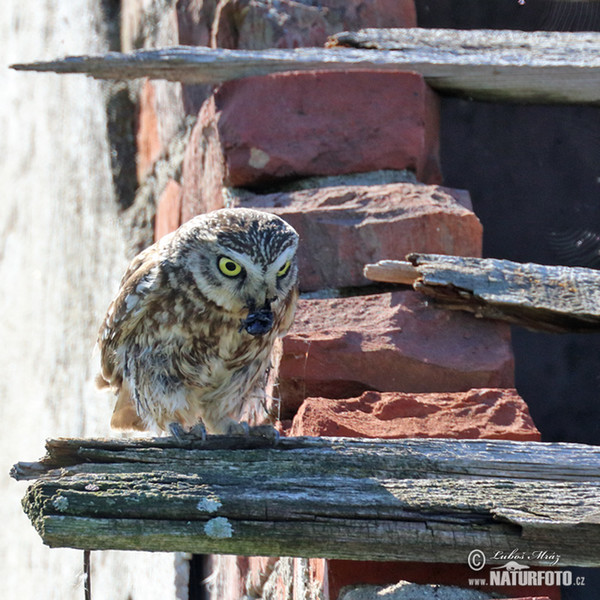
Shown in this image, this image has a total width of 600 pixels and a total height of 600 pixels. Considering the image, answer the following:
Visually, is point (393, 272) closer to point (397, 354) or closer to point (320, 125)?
point (397, 354)

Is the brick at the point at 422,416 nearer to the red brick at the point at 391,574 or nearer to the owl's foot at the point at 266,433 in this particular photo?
the owl's foot at the point at 266,433

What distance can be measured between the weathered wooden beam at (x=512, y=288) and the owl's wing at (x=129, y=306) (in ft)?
2.04

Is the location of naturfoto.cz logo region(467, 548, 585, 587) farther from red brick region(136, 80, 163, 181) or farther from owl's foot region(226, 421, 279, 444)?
red brick region(136, 80, 163, 181)

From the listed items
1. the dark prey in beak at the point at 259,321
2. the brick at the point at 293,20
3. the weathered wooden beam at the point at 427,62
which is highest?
the brick at the point at 293,20

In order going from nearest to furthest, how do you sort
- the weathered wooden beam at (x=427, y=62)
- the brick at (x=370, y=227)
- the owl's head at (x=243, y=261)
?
the owl's head at (x=243, y=261) → the brick at (x=370, y=227) → the weathered wooden beam at (x=427, y=62)

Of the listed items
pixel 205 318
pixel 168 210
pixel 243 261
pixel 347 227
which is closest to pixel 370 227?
pixel 347 227

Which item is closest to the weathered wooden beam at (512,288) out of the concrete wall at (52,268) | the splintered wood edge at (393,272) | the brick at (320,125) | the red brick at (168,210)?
the splintered wood edge at (393,272)

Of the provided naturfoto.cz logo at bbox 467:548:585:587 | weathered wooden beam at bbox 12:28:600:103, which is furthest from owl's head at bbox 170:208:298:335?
naturfoto.cz logo at bbox 467:548:585:587

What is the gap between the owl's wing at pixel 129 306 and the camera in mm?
2645

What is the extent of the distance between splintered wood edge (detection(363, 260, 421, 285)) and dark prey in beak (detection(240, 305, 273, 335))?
0.82ft

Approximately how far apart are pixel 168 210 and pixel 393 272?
120 centimetres

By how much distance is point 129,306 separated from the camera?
267 centimetres

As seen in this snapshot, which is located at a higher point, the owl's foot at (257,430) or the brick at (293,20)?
the brick at (293,20)

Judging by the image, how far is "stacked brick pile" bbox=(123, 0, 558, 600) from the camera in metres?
2.20
